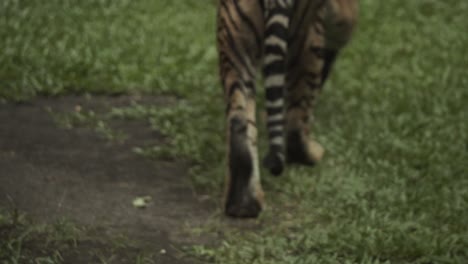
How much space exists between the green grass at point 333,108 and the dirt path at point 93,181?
0.18 meters

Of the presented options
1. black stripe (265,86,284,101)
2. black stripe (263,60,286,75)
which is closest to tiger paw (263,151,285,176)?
black stripe (265,86,284,101)

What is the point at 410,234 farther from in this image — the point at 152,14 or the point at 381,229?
the point at 152,14

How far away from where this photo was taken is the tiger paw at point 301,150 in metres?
5.61

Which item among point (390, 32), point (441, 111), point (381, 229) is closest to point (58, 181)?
point (381, 229)

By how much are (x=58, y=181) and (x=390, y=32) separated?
5.29 metres

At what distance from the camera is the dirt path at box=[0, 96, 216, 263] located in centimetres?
449

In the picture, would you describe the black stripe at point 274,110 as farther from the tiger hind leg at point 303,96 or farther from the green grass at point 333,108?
the tiger hind leg at point 303,96

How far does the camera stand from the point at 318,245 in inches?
168

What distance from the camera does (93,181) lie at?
16.8 ft

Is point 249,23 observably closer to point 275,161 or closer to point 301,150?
point 275,161

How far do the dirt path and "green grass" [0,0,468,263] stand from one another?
18cm

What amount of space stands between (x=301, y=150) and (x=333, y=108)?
4.82 feet

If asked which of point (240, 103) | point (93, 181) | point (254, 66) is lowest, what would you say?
point (93, 181)

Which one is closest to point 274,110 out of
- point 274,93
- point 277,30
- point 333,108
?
point 274,93
